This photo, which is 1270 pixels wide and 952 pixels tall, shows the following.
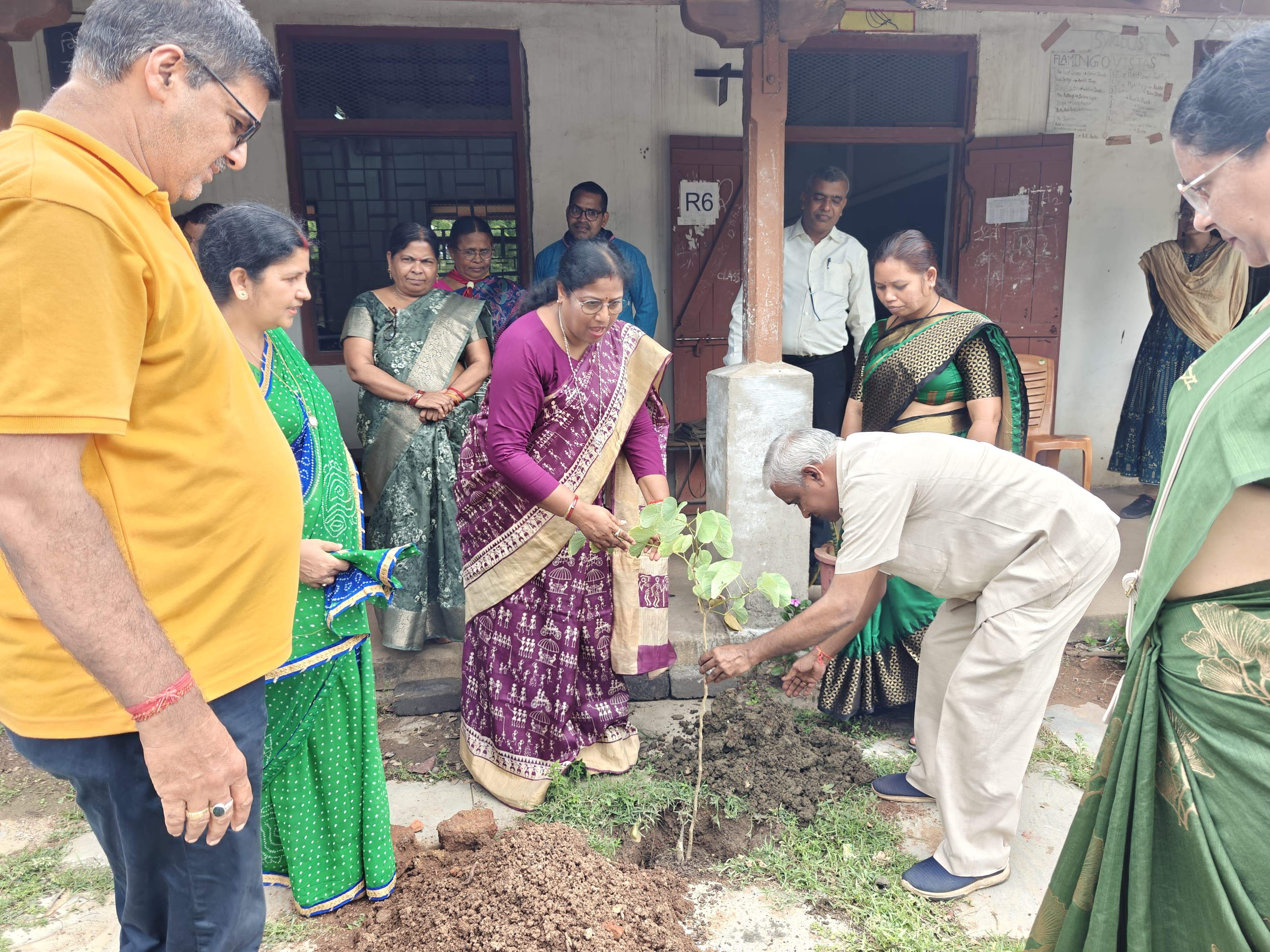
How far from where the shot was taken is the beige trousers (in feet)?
7.64

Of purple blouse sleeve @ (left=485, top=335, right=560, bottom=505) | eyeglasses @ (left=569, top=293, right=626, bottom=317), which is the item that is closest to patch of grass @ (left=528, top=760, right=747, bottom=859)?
purple blouse sleeve @ (left=485, top=335, right=560, bottom=505)

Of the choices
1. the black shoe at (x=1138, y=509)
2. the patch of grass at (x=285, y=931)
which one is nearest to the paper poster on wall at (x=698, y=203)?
the black shoe at (x=1138, y=509)

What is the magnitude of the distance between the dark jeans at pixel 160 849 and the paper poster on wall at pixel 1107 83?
6.50 meters

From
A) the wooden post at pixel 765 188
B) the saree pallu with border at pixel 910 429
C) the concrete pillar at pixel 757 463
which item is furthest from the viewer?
the concrete pillar at pixel 757 463

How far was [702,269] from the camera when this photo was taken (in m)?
5.74

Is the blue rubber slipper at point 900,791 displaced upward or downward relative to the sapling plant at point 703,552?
downward

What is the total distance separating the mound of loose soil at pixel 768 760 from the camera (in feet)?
9.11

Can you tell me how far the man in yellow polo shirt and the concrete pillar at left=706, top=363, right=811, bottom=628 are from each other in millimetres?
2762

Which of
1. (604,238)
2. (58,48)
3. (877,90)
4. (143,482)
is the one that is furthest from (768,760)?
(58,48)

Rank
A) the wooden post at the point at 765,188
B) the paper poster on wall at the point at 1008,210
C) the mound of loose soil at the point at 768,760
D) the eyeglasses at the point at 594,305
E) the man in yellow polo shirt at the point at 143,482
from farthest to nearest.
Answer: the paper poster on wall at the point at 1008,210 < the wooden post at the point at 765,188 < the mound of loose soil at the point at 768,760 < the eyeglasses at the point at 594,305 < the man in yellow polo shirt at the point at 143,482

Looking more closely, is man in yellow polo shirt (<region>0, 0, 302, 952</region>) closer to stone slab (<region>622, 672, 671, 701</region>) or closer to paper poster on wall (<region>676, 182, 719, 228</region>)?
stone slab (<region>622, 672, 671, 701</region>)

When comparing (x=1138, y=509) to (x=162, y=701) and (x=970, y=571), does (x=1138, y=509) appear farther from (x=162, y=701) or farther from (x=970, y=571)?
(x=162, y=701)

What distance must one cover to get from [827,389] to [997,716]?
2.91m

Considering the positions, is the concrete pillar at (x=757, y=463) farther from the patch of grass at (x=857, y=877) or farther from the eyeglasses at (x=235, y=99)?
the eyeglasses at (x=235, y=99)
